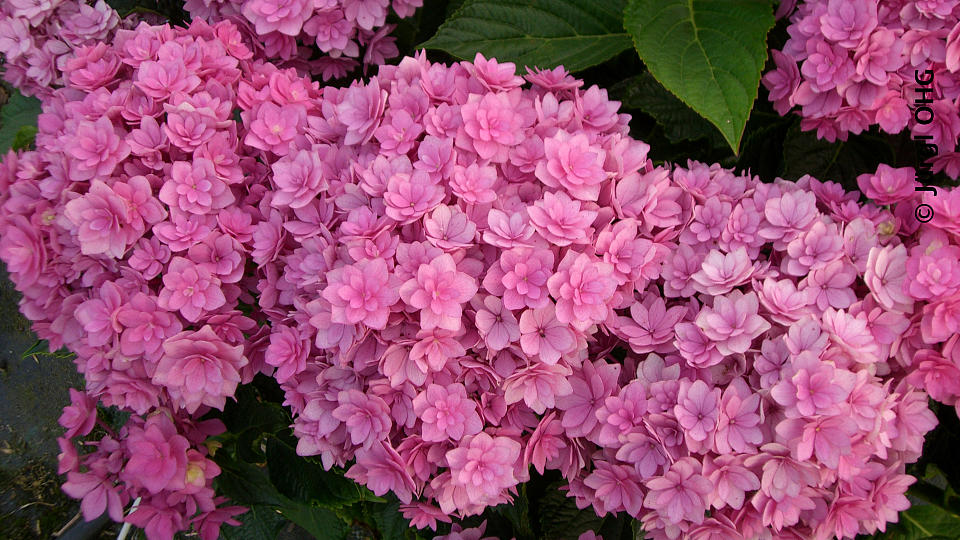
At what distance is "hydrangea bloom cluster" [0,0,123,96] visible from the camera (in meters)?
1.32

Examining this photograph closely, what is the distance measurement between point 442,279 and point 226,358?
0.34 meters

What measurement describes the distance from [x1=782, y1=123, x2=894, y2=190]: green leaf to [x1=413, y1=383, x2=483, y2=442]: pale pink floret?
2.58 feet

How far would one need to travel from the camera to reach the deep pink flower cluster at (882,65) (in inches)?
40.6

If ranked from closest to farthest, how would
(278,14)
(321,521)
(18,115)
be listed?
(278,14) → (321,521) → (18,115)

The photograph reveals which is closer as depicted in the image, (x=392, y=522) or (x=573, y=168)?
(x=573, y=168)

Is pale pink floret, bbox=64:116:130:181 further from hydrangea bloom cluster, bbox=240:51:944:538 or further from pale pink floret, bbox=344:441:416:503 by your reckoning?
pale pink floret, bbox=344:441:416:503

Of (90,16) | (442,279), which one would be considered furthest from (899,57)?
(90,16)

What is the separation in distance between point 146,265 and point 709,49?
890 mm

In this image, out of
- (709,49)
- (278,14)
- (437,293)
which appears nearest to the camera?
(437,293)

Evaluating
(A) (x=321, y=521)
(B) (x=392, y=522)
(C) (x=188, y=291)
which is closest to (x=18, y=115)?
(C) (x=188, y=291)

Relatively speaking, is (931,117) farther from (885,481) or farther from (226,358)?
(226,358)

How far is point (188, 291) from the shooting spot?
3.12ft

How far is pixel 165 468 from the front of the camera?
969mm

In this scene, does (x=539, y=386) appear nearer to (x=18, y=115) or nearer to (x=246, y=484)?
(x=246, y=484)
